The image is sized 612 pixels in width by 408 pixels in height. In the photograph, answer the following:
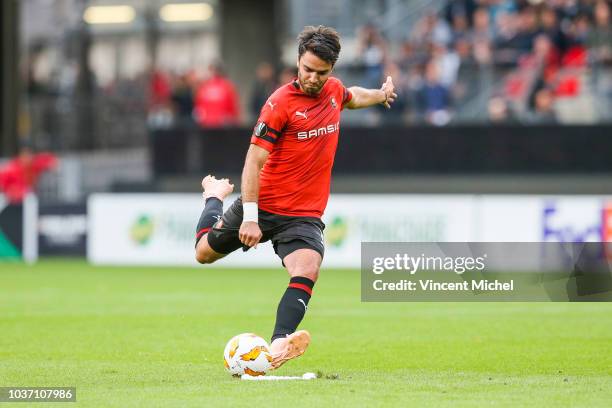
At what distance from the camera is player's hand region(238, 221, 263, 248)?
28.7 feet

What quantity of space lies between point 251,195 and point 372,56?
13477mm

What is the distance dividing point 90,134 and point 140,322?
598 inches

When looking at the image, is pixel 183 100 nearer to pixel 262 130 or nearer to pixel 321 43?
pixel 262 130

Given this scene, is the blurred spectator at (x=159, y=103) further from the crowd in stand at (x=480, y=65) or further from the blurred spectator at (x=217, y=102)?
the blurred spectator at (x=217, y=102)

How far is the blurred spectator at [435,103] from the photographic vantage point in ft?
70.3

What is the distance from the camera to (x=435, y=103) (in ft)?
70.5

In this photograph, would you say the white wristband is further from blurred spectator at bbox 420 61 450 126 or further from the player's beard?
blurred spectator at bbox 420 61 450 126

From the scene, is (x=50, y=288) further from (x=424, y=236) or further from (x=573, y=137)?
(x=573, y=137)

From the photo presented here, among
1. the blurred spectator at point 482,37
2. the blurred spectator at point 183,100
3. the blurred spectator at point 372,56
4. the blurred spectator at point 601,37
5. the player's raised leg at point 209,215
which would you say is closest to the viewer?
the player's raised leg at point 209,215

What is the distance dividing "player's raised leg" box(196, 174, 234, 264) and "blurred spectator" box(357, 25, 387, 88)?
1140 centimetres

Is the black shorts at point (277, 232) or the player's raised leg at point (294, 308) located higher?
the black shorts at point (277, 232)

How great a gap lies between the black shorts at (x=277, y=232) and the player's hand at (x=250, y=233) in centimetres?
36

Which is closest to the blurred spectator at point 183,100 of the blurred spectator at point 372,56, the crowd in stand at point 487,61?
the crowd in stand at point 487,61

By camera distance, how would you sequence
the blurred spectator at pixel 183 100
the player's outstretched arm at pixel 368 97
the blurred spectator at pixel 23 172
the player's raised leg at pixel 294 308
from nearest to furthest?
the player's raised leg at pixel 294 308 < the player's outstretched arm at pixel 368 97 < the blurred spectator at pixel 23 172 < the blurred spectator at pixel 183 100
